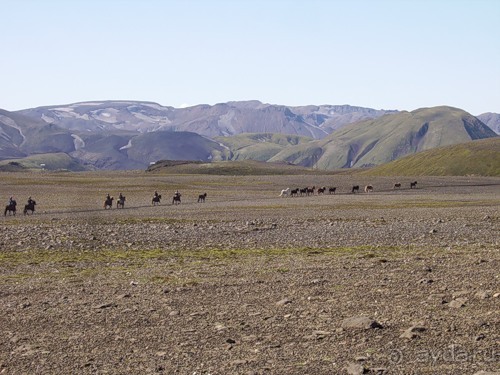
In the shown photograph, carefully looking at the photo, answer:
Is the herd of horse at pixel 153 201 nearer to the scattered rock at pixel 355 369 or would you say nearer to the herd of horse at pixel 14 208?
the herd of horse at pixel 14 208

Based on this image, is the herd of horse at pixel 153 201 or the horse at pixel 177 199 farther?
the horse at pixel 177 199

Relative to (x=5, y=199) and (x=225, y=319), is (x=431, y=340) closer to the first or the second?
(x=225, y=319)

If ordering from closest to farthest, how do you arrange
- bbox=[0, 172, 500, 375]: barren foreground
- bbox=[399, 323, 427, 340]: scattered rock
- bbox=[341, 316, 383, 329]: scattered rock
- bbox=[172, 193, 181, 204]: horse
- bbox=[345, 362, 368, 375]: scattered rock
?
Answer: bbox=[345, 362, 368, 375]: scattered rock
bbox=[0, 172, 500, 375]: barren foreground
bbox=[399, 323, 427, 340]: scattered rock
bbox=[341, 316, 383, 329]: scattered rock
bbox=[172, 193, 181, 204]: horse

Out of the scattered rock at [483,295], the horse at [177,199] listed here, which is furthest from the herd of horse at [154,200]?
the scattered rock at [483,295]

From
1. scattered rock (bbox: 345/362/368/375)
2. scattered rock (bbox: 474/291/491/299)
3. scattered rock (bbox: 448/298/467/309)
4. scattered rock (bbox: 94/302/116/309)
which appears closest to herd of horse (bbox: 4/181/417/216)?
scattered rock (bbox: 94/302/116/309)

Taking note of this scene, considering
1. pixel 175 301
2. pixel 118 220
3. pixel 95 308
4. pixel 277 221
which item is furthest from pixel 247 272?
pixel 118 220

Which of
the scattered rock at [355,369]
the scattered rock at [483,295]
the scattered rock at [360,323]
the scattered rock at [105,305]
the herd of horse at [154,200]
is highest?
the scattered rock at [483,295]

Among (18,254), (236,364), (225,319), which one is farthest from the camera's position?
(18,254)

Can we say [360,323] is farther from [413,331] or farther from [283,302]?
[283,302]

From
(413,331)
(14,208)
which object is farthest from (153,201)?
(413,331)

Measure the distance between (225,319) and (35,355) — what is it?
4.10 m

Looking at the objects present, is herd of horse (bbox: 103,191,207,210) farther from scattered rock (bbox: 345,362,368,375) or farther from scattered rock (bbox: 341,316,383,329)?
scattered rock (bbox: 345,362,368,375)

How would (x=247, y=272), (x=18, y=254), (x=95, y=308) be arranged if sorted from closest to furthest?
(x=95, y=308)
(x=247, y=272)
(x=18, y=254)

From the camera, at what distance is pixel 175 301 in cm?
1762
